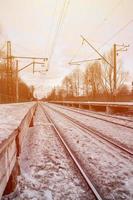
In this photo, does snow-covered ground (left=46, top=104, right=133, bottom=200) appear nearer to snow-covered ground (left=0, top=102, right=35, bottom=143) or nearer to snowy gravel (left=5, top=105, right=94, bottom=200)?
snowy gravel (left=5, top=105, right=94, bottom=200)

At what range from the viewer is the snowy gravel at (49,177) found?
4.57 metres

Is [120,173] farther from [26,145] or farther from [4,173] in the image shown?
[26,145]

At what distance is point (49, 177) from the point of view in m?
5.53

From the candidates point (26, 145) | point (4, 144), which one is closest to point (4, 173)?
point (4, 144)

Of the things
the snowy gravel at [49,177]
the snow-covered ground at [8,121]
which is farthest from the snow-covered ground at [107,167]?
the snow-covered ground at [8,121]

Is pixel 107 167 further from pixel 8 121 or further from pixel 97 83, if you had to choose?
pixel 97 83

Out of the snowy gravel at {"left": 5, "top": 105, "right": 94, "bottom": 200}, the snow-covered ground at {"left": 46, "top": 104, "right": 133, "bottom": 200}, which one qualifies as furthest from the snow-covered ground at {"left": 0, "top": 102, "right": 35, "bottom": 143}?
the snow-covered ground at {"left": 46, "top": 104, "right": 133, "bottom": 200}

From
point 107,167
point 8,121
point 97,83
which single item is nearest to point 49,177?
point 107,167

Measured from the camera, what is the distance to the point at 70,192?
185 inches

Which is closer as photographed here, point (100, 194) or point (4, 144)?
point (4, 144)

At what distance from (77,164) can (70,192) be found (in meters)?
1.67

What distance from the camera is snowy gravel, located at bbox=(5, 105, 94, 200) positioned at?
4.57m

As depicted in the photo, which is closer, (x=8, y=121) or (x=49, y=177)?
(x=49, y=177)

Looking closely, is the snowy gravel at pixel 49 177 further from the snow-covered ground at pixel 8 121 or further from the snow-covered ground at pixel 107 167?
the snow-covered ground at pixel 8 121
